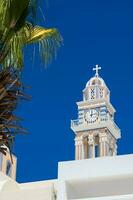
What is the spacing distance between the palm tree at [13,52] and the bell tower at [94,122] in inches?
1983

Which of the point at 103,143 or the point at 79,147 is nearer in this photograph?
the point at 103,143

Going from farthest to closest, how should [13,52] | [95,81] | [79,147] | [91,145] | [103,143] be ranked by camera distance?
1. [91,145]
2. [95,81]
3. [79,147]
4. [103,143]
5. [13,52]

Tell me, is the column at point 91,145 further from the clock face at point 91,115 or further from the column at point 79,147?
the clock face at point 91,115

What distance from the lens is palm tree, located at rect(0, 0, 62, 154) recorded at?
306 inches

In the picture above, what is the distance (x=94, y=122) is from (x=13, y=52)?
174 ft

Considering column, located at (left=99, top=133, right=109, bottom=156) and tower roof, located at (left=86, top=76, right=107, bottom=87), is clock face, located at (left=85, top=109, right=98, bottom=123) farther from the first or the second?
tower roof, located at (left=86, top=76, right=107, bottom=87)

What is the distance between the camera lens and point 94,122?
61.4 m

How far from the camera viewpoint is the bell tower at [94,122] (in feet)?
196

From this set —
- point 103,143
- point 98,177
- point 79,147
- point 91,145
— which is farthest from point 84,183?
point 91,145

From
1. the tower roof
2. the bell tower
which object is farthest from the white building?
the tower roof

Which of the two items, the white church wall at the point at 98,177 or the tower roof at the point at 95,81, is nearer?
the white church wall at the point at 98,177

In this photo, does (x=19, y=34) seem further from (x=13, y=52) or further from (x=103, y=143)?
(x=103, y=143)

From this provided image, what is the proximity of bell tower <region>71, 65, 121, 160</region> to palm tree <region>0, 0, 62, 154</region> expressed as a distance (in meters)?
50.4

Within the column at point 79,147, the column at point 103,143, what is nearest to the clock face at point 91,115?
the column at point 103,143
